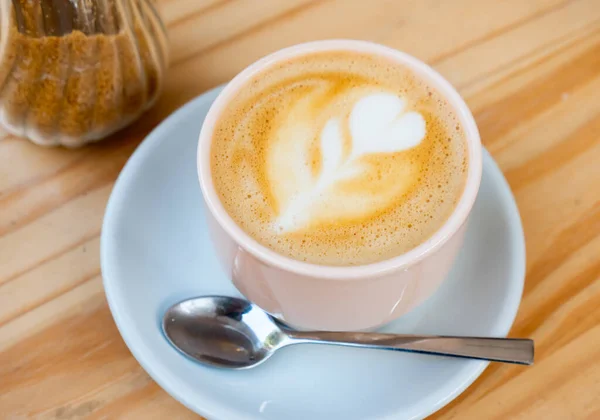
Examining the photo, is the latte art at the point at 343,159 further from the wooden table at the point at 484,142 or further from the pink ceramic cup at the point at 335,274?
the wooden table at the point at 484,142

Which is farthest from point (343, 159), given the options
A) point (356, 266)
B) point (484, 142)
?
point (484, 142)

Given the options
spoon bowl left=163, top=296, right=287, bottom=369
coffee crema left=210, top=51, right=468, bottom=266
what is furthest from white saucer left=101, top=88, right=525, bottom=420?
coffee crema left=210, top=51, right=468, bottom=266

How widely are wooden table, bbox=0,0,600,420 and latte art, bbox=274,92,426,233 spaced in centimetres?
25

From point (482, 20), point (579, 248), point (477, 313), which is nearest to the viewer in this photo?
point (477, 313)

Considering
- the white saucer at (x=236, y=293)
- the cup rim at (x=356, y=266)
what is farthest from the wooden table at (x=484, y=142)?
the cup rim at (x=356, y=266)

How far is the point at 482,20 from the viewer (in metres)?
1.12

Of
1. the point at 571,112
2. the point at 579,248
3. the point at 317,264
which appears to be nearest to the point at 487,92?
the point at 571,112

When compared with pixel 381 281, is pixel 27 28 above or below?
above

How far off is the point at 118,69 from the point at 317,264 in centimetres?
39

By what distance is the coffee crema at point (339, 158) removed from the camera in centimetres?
71

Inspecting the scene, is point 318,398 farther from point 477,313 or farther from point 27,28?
point 27,28

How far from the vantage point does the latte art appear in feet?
2.39

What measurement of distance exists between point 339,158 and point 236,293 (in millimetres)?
221

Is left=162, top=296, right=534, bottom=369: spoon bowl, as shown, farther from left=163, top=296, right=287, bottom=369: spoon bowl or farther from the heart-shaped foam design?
the heart-shaped foam design
